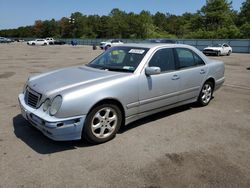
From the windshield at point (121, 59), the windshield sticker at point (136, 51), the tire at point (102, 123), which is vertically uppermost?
the windshield sticker at point (136, 51)

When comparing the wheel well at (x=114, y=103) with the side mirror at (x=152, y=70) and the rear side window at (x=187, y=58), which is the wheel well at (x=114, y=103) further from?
the rear side window at (x=187, y=58)

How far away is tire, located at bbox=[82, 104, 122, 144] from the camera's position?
4.07 meters

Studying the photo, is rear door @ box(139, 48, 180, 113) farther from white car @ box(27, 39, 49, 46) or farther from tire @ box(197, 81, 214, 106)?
white car @ box(27, 39, 49, 46)

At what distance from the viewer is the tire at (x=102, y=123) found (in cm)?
407

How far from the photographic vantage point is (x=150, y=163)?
3670 mm

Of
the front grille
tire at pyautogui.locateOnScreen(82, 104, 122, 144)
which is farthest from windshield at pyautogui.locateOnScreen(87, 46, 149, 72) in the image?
the front grille

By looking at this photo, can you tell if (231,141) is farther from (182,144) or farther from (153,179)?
(153,179)

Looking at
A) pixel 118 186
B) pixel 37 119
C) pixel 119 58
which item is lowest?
pixel 118 186

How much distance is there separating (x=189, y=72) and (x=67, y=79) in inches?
101

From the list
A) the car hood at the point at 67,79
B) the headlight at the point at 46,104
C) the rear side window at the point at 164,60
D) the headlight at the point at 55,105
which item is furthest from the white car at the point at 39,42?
the headlight at the point at 55,105

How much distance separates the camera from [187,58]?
5832mm

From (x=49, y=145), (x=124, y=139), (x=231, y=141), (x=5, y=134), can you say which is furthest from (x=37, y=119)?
(x=231, y=141)

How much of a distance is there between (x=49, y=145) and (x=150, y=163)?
1.55 metres

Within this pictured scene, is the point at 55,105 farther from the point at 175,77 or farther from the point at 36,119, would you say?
the point at 175,77
